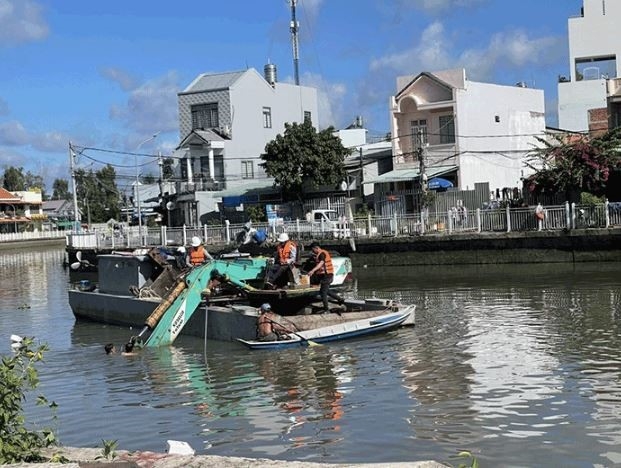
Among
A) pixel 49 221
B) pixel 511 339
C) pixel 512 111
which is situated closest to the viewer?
pixel 511 339

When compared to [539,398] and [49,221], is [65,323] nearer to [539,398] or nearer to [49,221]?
[539,398]

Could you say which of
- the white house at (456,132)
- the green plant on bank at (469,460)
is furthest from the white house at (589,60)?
the green plant on bank at (469,460)

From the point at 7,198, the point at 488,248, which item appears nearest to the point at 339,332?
the point at 488,248

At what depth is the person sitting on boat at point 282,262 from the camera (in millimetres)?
19484

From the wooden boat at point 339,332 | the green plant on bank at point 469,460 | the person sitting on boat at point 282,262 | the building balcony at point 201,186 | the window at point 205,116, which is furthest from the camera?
the window at point 205,116

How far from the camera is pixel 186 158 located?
6266cm

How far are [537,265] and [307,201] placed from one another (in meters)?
21.7

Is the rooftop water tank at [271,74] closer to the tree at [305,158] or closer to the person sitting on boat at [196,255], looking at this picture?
the tree at [305,158]

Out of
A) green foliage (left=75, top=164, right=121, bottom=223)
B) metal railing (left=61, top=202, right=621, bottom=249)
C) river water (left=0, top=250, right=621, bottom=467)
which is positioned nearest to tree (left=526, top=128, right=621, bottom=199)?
metal railing (left=61, top=202, right=621, bottom=249)

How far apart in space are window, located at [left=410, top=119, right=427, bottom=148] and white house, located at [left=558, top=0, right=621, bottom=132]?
1207 centimetres

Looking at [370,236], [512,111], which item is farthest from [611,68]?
[370,236]

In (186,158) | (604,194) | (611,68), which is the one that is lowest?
(604,194)

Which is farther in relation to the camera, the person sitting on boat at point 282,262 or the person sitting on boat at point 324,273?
the person sitting on boat at point 282,262

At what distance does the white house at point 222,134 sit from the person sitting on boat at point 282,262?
38.6 meters
